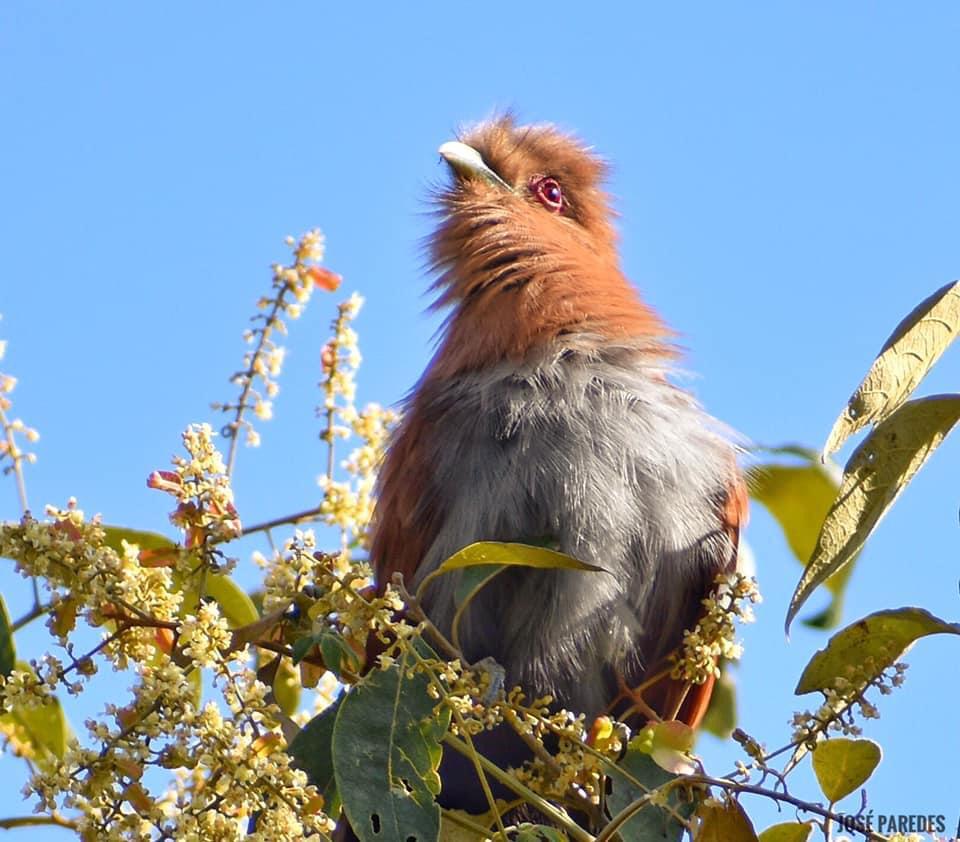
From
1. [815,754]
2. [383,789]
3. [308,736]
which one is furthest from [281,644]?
[815,754]

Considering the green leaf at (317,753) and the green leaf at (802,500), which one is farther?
the green leaf at (802,500)

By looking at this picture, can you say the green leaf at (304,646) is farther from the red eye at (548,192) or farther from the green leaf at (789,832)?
the red eye at (548,192)

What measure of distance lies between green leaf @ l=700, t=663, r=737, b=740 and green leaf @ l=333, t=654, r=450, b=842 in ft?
5.62

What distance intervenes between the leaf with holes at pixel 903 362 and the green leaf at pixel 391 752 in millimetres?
729

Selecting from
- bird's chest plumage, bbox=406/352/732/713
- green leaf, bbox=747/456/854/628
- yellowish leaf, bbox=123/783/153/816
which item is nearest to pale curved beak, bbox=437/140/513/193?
bird's chest plumage, bbox=406/352/732/713

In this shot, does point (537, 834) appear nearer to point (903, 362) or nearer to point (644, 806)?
point (644, 806)

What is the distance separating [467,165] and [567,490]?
1520mm

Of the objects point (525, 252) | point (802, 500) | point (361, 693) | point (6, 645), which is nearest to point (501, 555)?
point (361, 693)

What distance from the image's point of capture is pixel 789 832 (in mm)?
2354

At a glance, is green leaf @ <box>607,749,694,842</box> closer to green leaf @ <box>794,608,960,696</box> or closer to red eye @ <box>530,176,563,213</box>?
green leaf @ <box>794,608,960,696</box>

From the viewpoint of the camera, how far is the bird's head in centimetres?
414

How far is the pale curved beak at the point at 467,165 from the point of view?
4801mm

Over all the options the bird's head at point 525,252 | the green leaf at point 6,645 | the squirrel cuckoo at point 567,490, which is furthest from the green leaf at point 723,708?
the green leaf at point 6,645

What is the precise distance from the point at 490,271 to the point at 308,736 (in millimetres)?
2188
